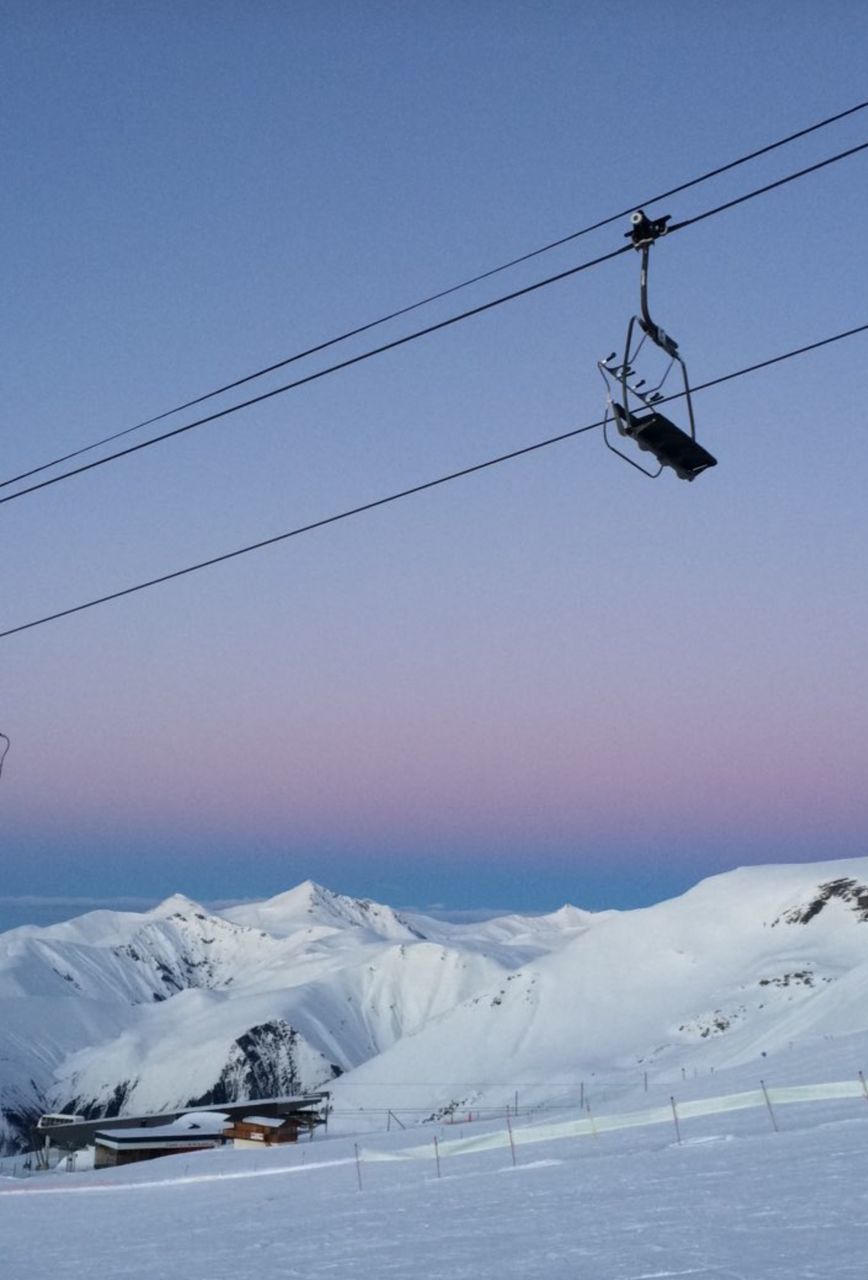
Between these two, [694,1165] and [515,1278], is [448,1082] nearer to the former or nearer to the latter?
[694,1165]

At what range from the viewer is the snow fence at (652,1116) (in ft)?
87.8

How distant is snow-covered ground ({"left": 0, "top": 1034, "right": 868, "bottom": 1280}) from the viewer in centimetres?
1149

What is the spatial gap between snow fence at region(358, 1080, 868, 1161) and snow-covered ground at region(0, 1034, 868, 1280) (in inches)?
18.9

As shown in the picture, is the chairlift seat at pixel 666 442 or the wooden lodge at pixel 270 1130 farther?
the wooden lodge at pixel 270 1130

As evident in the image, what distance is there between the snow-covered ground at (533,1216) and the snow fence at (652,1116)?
481 millimetres

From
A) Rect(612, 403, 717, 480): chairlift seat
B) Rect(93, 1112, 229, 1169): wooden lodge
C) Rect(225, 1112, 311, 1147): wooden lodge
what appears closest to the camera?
Rect(612, 403, 717, 480): chairlift seat

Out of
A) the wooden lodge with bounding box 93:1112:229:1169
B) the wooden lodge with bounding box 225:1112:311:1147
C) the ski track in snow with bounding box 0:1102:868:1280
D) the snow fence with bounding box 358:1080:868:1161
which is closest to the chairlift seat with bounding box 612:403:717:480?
the ski track in snow with bounding box 0:1102:868:1280

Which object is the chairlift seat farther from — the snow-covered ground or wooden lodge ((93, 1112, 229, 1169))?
wooden lodge ((93, 1112, 229, 1169))

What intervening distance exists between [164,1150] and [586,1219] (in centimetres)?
8600

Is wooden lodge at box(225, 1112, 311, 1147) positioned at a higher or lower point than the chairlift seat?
lower

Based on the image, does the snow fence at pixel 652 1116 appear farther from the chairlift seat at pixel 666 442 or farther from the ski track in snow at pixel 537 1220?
the chairlift seat at pixel 666 442

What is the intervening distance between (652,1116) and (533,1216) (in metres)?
15.8

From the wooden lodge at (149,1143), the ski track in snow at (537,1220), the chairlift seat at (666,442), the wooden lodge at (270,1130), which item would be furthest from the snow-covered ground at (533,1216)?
the wooden lodge at (149,1143)

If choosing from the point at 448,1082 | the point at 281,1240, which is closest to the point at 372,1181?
the point at 281,1240
